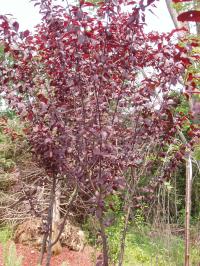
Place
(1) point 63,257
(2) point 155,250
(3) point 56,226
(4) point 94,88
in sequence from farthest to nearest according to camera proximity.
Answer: (3) point 56,226
(1) point 63,257
(2) point 155,250
(4) point 94,88

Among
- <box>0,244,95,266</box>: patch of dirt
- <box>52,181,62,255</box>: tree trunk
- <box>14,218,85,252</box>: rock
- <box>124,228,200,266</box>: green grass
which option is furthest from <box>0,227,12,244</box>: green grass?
<box>124,228,200,266</box>: green grass

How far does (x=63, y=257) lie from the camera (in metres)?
7.71

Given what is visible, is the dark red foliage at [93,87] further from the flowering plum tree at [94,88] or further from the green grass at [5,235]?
the green grass at [5,235]

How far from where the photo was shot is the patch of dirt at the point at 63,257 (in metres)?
7.47

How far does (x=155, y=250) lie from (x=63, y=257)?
77.2 inches

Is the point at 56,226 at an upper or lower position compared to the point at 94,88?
lower

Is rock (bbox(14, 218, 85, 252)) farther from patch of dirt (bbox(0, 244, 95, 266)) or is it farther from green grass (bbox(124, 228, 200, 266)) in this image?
green grass (bbox(124, 228, 200, 266))

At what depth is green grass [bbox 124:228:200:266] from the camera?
657cm

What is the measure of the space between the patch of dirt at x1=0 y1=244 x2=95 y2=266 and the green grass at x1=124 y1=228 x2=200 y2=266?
837mm

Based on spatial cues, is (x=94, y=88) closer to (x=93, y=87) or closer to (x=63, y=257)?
(x=93, y=87)

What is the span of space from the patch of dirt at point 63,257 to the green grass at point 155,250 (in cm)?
84

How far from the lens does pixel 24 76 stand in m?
3.31

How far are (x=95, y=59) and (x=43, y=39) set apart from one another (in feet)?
1.91

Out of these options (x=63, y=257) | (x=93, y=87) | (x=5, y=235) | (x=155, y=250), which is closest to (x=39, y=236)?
(x=63, y=257)
